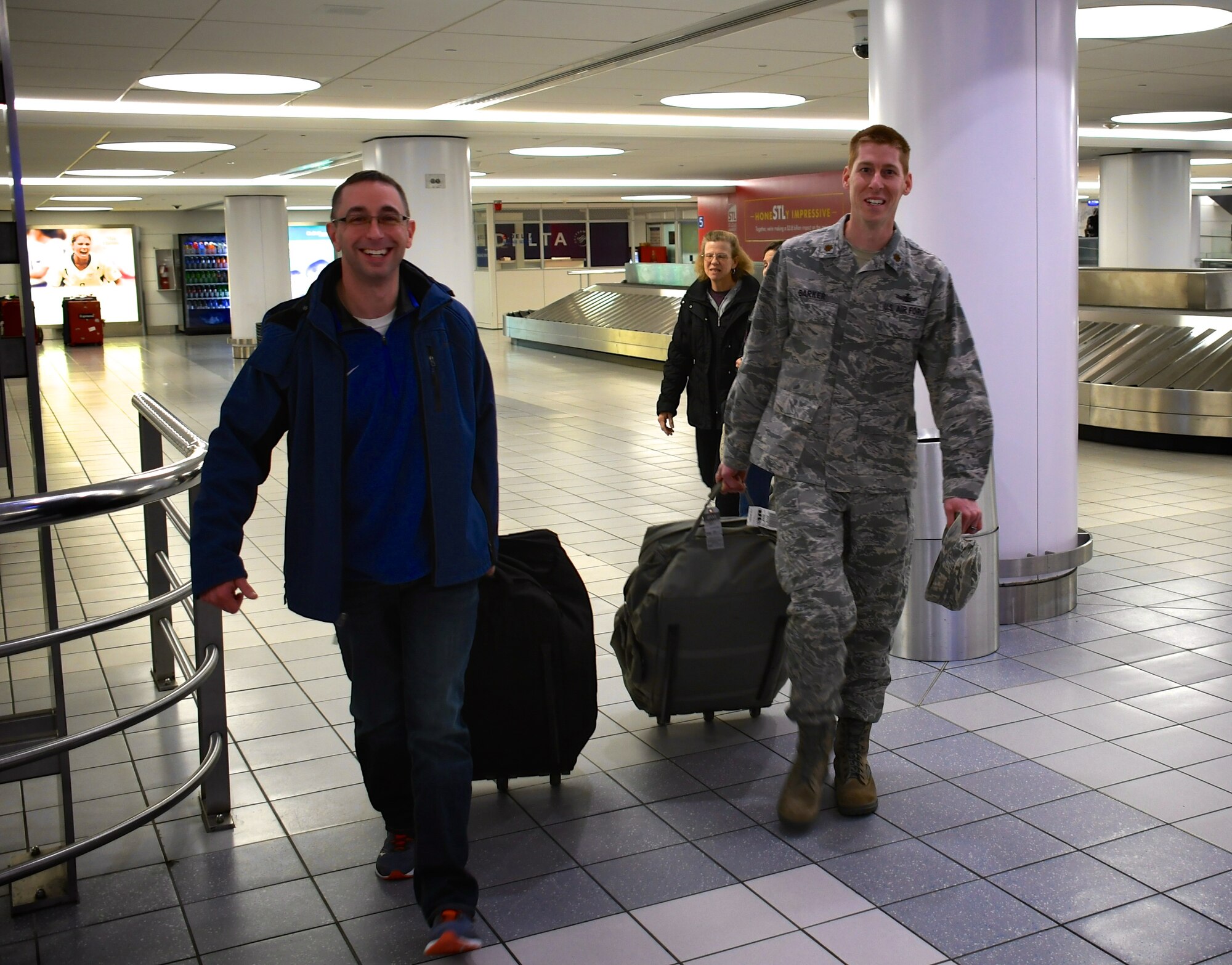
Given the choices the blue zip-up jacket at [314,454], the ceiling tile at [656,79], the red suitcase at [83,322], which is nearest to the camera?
the blue zip-up jacket at [314,454]

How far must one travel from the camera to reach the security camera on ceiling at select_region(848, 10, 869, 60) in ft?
26.1

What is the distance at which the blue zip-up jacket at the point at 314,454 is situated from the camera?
269cm

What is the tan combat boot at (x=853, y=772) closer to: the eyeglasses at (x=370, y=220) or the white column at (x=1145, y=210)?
the eyeglasses at (x=370, y=220)

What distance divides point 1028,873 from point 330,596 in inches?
74.7

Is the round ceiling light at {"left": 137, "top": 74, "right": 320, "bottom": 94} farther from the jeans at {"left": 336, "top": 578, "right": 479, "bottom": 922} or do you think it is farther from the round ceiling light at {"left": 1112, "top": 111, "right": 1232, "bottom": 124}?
the round ceiling light at {"left": 1112, "top": 111, "right": 1232, "bottom": 124}

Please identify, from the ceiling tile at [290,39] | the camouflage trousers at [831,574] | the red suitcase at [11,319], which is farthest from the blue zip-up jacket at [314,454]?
the ceiling tile at [290,39]

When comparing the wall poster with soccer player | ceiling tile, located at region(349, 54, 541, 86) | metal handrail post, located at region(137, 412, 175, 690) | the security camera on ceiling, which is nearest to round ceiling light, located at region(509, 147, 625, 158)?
ceiling tile, located at region(349, 54, 541, 86)

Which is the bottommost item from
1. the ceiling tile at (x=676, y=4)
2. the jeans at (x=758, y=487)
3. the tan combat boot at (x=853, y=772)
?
the tan combat boot at (x=853, y=772)

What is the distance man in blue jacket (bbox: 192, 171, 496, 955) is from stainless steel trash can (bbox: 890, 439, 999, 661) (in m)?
2.61

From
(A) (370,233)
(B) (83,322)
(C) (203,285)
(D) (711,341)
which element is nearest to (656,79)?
(D) (711,341)

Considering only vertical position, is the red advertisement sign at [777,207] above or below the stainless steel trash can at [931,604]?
above

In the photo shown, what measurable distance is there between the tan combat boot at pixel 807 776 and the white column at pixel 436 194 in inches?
417

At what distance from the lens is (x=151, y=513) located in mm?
4387

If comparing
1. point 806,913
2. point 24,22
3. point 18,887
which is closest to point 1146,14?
point 24,22
